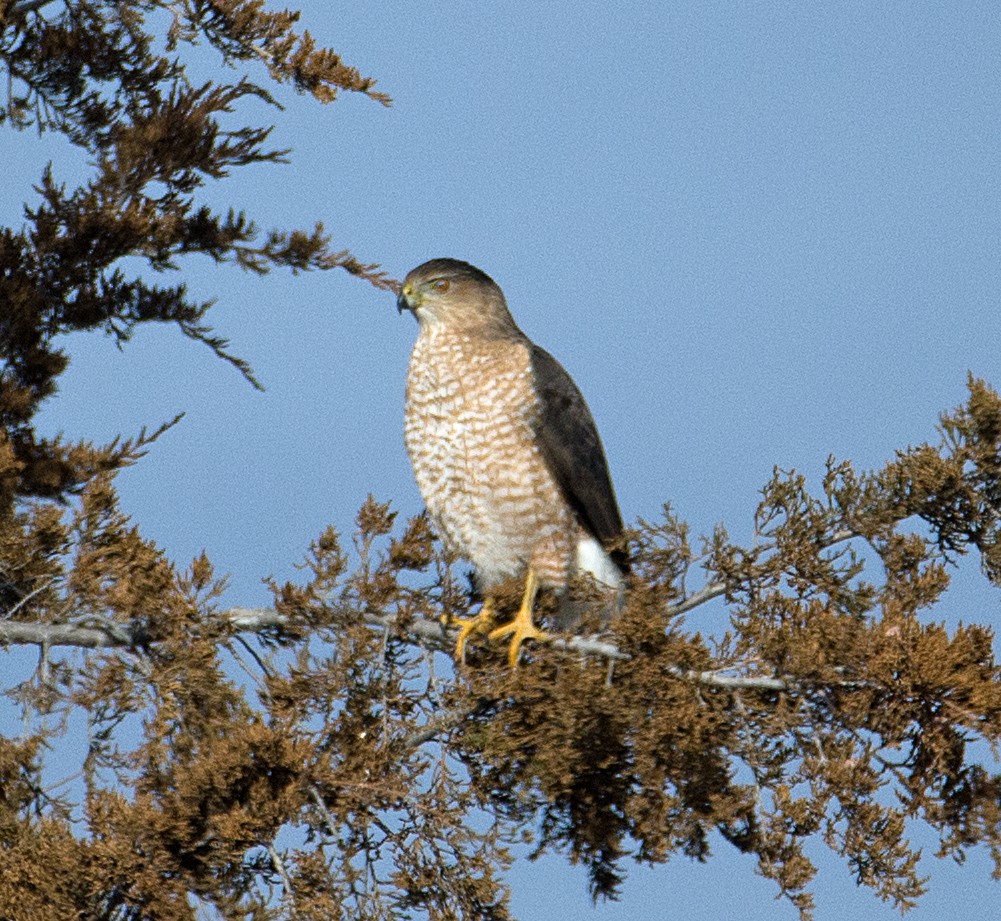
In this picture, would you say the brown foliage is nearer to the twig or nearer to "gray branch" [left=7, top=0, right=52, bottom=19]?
the twig

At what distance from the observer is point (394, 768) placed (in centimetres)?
Result: 503

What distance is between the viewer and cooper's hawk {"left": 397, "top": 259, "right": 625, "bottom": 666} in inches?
248

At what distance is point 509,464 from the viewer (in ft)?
20.6

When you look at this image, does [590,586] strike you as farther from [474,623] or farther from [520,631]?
[474,623]

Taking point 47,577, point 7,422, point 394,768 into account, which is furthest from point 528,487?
point 7,422

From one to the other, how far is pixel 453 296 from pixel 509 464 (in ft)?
3.34

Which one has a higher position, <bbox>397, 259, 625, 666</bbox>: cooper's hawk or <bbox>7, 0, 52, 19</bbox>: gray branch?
<bbox>7, 0, 52, 19</bbox>: gray branch

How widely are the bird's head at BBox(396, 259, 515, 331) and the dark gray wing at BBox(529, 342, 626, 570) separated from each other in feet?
1.25

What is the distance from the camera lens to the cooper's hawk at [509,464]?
6.29m

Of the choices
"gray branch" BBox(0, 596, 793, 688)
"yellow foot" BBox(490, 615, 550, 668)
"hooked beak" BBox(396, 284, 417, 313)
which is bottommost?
"gray branch" BBox(0, 596, 793, 688)

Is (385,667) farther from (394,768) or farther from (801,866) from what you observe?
(801,866)


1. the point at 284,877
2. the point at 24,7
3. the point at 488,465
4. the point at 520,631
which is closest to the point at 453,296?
the point at 488,465

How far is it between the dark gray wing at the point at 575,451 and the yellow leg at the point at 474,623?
64cm

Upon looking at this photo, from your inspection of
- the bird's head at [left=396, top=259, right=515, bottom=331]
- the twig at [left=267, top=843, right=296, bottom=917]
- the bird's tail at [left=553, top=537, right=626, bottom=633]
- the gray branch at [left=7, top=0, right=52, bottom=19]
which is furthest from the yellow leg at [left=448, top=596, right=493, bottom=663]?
the gray branch at [left=7, top=0, right=52, bottom=19]
